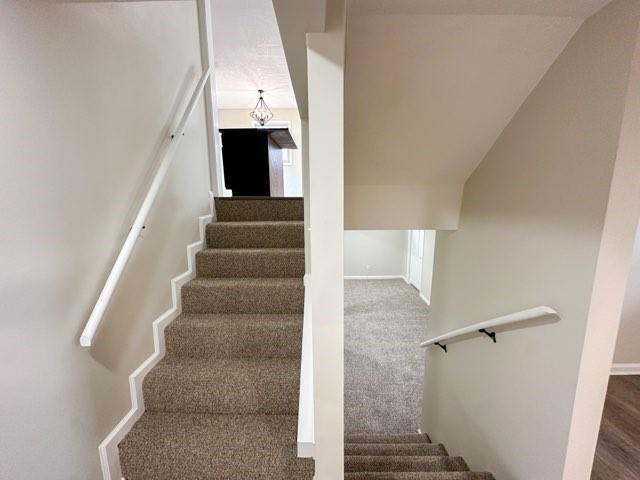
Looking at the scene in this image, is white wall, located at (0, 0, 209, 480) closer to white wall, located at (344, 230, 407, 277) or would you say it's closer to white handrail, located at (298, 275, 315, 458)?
white handrail, located at (298, 275, 315, 458)

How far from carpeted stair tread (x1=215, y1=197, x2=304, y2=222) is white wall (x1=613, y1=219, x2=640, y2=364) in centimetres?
282

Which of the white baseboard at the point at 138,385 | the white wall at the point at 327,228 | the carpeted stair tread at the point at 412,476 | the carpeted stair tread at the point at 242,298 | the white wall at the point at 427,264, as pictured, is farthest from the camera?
the white wall at the point at 427,264

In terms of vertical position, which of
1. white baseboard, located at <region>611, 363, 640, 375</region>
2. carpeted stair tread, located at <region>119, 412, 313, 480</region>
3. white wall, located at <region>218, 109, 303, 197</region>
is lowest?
white baseboard, located at <region>611, 363, 640, 375</region>

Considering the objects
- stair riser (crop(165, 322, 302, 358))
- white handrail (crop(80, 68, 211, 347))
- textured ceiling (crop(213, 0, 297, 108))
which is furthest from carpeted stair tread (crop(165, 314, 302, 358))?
textured ceiling (crop(213, 0, 297, 108))

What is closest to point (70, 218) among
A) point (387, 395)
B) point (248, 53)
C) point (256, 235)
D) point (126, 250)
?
point (126, 250)

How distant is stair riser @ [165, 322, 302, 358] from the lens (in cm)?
172

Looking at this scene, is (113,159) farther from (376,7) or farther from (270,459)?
(270,459)

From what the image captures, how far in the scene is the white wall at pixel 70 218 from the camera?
2.90 feet

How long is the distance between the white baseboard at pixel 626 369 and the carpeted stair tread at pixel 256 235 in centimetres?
310

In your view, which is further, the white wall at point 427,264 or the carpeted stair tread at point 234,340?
the white wall at point 427,264

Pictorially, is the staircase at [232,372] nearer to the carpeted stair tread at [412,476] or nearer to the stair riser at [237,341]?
the stair riser at [237,341]

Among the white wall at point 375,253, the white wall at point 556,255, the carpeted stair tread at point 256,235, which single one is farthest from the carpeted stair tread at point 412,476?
the white wall at point 375,253

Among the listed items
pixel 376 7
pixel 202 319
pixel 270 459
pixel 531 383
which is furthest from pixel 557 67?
pixel 202 319

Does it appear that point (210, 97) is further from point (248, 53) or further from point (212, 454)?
point (212, 454)
